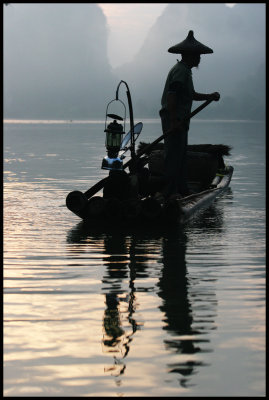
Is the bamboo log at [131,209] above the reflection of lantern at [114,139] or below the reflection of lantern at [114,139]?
below

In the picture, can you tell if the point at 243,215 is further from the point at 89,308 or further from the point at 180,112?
the point at 89,308

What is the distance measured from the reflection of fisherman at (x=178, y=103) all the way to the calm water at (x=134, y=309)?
811mm

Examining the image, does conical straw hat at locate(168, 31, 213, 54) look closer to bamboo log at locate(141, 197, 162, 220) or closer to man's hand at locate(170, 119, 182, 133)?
man's hand at locate(170, 119, 182, 133)

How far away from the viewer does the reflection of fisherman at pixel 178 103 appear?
437 inches

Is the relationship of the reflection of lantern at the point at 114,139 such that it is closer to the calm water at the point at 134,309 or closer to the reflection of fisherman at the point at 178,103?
the calm water at the point at 134,309

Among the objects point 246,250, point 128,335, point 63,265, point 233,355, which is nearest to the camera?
point 233,355

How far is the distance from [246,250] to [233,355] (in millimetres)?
3805

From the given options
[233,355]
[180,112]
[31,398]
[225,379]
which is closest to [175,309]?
[233,355]

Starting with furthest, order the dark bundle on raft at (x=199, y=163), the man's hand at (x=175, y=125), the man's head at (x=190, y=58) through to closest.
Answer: the dark bundle on raft at (x=199, y=163), the man's head at (x=190, y=58), the man's hand at (x=175, y=125)

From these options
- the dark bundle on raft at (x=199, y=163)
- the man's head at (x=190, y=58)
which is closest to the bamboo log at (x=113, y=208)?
the man's head at (x=190, y=58)

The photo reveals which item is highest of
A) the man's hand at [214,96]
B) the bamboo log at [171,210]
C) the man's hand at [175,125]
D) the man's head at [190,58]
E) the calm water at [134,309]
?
the man's head at [190,58]

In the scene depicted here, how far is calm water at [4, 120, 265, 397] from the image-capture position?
4609mm

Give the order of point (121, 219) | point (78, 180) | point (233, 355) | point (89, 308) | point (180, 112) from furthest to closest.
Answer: point (78, 180) < point (180, 112) < point (121, 219) < point (89, 308) < point (233, 355)

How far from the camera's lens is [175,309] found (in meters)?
6.12
